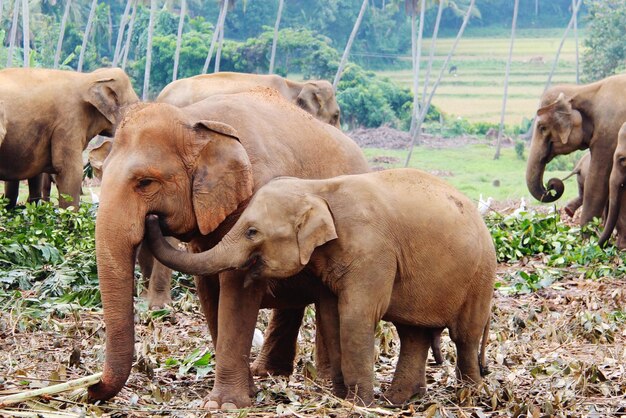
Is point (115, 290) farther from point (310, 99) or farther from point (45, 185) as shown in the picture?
point (45, 185)

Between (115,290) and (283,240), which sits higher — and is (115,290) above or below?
below

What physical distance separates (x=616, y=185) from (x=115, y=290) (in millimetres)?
6749

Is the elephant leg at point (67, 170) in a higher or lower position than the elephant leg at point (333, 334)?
lower

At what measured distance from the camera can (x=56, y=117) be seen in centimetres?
1155

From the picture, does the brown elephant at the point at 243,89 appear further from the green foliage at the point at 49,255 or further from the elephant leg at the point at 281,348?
the elephant leg at the point at 281,348

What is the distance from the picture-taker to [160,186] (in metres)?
4.92

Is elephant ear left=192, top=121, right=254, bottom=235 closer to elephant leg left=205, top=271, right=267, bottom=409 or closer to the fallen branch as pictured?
elephant leg left=205, top=271, right=267, bottom=409

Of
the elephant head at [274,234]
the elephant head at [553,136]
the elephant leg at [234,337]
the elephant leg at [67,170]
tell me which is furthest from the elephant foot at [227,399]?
the elephant head at [553,136]

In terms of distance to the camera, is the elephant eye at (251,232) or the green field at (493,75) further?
the green field at (493,75)

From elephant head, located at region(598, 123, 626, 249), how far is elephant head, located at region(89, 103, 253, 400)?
5975mm

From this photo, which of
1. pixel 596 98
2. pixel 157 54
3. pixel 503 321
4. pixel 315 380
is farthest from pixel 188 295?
pixel 157 54

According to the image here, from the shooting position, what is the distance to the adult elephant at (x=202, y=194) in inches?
189

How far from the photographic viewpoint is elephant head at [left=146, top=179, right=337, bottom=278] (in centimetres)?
492

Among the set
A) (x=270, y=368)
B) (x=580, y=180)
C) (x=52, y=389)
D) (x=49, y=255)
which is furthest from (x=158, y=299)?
(x=580, y=180)
